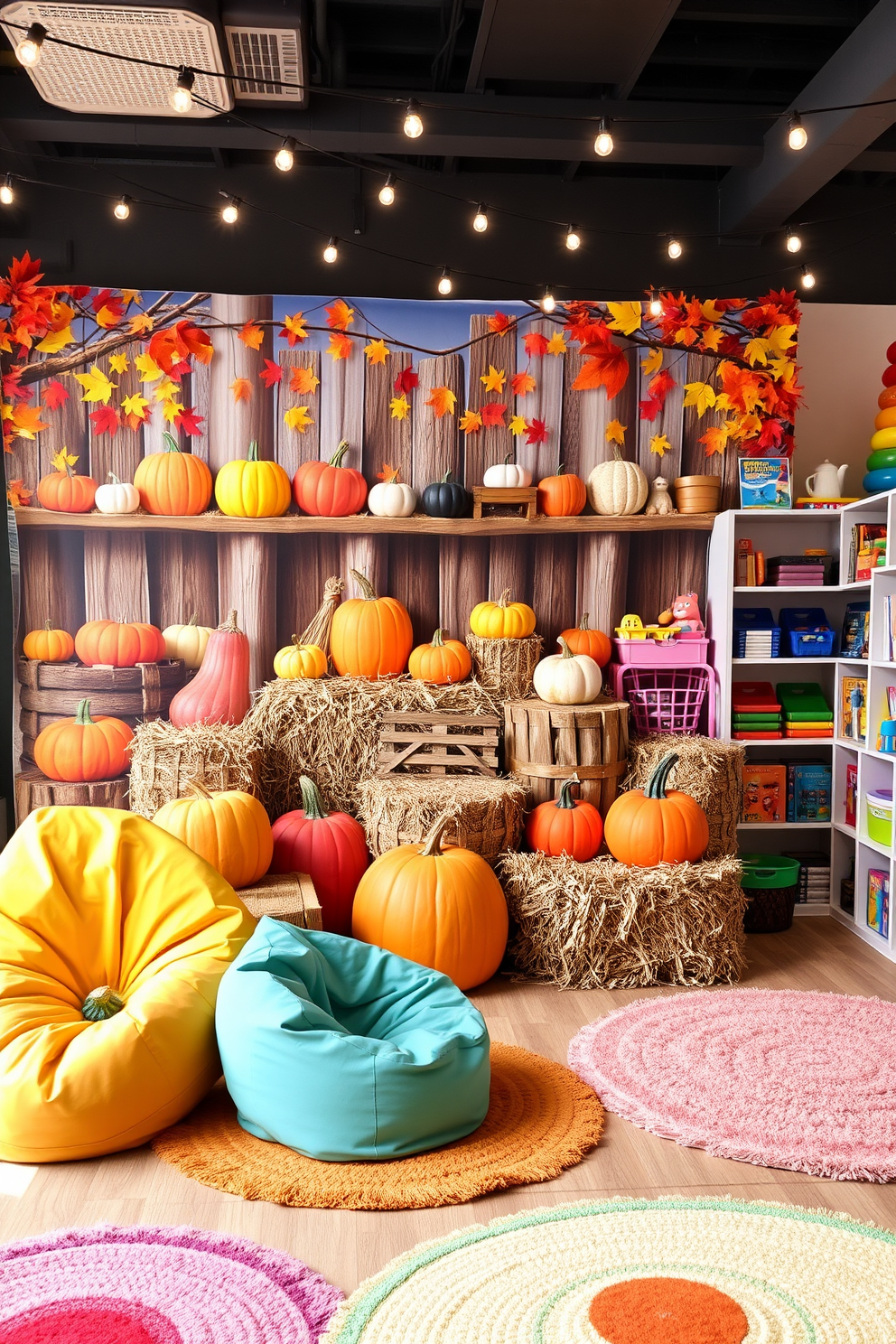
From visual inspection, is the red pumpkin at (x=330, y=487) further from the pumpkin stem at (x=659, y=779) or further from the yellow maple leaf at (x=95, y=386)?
the pumpkin stem at (x=659, y=779)

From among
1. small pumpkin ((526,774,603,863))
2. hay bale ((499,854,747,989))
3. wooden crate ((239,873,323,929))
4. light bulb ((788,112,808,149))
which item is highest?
light bulb ((788,112,808,149))

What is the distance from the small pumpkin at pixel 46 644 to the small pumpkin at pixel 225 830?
1054 millimetres

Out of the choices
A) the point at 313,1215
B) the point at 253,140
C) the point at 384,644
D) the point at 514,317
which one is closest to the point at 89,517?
the point at 384,644

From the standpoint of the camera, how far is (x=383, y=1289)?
1.94m

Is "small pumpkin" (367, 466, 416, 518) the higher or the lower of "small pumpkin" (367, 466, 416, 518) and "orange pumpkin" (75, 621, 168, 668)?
the higher

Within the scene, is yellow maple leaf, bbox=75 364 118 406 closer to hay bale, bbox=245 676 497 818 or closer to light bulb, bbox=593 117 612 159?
hay bale, bbox=245 676 497 818

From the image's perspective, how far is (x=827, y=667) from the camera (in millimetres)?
4762

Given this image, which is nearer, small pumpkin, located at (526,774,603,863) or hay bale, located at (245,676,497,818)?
small pumpkin, located at (526,774,603,863)

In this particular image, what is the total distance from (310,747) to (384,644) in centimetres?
54

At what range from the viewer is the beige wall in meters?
4.72

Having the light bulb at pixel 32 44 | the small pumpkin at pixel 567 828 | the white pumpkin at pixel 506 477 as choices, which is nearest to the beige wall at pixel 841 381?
the white pumpkin at pixel 506 477

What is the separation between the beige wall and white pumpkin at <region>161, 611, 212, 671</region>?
109 inches

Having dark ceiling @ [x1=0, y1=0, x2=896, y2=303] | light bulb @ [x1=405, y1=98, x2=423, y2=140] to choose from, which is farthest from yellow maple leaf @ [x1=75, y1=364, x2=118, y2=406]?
light bulb @ [x1=405, y1=98, x2=423, y2=140]

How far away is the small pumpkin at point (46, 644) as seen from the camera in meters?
4.30
